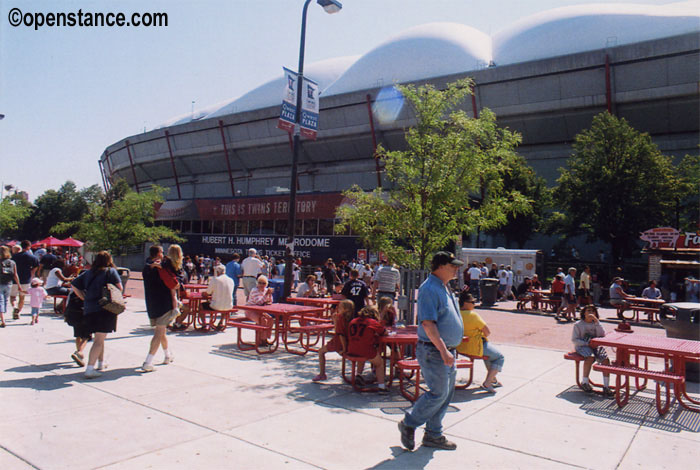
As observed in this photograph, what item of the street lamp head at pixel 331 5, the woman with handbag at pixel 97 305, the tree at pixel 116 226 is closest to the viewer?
the woman with handbag at pixel 97 305

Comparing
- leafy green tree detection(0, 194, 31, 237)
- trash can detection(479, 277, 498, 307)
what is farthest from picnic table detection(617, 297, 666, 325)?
leafy green tree detection(0, 194, 31, 237)

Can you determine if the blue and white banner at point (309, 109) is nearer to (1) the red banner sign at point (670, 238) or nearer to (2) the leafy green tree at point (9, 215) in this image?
(1) the red banner sign at point (670, 238)

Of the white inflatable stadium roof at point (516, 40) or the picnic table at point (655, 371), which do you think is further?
the white inflatable stadium roof at point (516, 40)

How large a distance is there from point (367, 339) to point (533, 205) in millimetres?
32410

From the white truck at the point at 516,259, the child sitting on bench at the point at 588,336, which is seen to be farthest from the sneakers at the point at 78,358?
the white truck at the point at 516,259

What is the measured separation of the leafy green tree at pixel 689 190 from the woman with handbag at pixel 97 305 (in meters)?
31.7

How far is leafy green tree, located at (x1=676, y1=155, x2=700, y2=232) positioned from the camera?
29.7 meters

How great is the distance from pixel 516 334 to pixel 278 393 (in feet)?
26.7

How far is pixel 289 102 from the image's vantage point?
1203 centimetres

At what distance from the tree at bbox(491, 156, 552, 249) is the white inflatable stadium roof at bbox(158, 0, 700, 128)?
37.9 feet

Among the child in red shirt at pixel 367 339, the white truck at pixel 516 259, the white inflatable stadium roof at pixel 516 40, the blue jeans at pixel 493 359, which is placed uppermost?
the white inflatable stadium roof at pixel 516 40

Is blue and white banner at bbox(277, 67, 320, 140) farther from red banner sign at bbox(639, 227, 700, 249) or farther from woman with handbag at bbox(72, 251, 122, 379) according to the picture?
red banner sign at bbox(639, 227, 700, 249)

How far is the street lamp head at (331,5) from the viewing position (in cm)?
1223

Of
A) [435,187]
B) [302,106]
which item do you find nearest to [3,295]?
[302,106]
